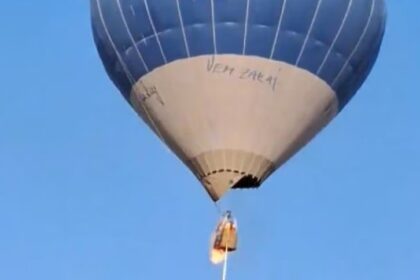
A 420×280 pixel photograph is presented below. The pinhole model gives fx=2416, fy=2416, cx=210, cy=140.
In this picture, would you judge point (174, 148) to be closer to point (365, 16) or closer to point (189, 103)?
point (189, 103)

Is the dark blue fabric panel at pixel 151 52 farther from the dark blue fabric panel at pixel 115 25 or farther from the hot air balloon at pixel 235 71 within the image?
the dark blue fabric panel at pixel 115 25

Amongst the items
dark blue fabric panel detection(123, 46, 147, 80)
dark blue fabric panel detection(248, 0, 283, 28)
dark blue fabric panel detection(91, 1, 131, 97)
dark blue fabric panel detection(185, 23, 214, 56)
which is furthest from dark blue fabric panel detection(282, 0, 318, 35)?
dark blue fabric panel detection(91, 1, 131, 97)

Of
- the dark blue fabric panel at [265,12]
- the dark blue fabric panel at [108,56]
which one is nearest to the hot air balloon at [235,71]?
the dark blue fabric panel at [265,12]

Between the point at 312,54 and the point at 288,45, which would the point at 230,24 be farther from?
the point at 312,54

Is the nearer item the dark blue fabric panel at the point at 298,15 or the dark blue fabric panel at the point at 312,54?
the dark blue fabric panel at the point at 298,15

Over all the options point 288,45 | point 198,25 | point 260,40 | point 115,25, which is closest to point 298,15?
point 288,45

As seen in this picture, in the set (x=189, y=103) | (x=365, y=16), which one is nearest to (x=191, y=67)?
(x=189, y=103)
